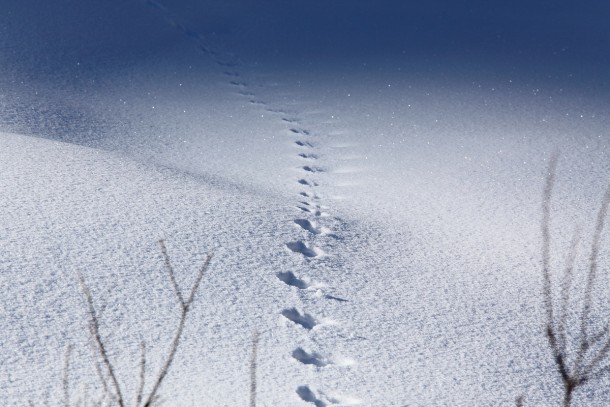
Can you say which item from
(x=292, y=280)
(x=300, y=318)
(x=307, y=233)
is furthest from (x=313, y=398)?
(x=307, y=233)

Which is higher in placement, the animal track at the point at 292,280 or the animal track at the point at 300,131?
the animal track at the point at 292,280

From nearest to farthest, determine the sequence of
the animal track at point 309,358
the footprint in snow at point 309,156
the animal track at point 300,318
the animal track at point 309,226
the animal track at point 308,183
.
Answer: the animal track at point 309,358 < the animal track at point 300,318 < the animal track at point 309,226 < the animal track at point 308,183 < the footprint in snow at point 309,156

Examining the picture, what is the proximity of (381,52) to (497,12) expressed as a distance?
112 cm

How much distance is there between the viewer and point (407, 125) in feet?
11.8

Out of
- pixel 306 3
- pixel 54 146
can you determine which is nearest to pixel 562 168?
pixel 54 146

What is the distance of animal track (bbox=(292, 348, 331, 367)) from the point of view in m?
1.55

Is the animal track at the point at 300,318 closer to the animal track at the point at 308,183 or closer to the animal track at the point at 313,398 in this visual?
the animal track at the point at 313,398

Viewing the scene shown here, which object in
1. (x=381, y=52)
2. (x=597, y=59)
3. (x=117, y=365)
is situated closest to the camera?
(x=117, y=365)

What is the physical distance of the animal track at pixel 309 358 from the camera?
155 centimetres

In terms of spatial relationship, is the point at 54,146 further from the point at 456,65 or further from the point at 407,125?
the point at 456,65

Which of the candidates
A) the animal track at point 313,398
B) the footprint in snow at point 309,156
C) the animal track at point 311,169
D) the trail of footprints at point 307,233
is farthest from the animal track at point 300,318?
the footprint in snow at point 309,156

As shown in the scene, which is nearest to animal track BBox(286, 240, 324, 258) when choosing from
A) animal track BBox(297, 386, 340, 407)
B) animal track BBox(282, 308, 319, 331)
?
animal track BBox(282, 308, 319, 331)

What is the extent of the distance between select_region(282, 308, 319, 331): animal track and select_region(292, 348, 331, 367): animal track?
0.11 metres

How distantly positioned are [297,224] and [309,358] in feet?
2.26
